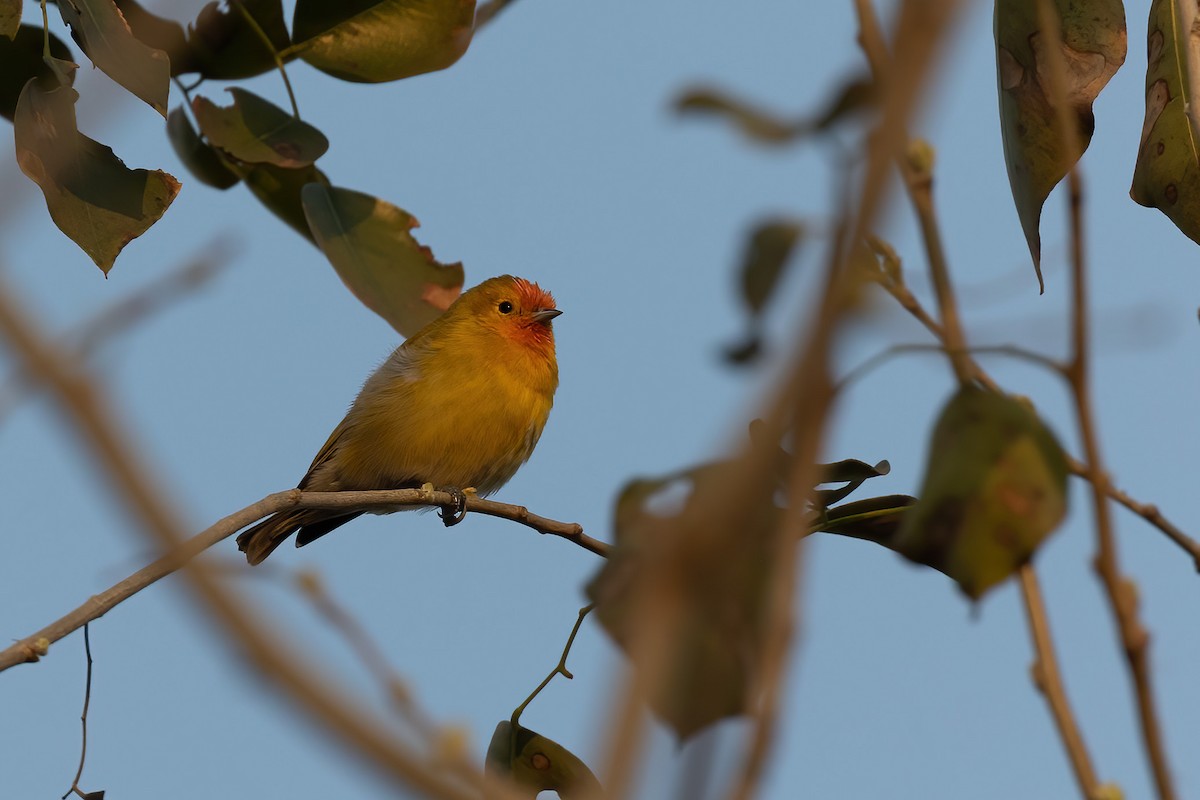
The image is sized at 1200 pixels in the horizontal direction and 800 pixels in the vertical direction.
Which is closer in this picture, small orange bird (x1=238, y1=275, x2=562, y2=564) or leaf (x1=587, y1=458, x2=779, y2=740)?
leaf (x1=587, y1=458, x2=779, y2=740)

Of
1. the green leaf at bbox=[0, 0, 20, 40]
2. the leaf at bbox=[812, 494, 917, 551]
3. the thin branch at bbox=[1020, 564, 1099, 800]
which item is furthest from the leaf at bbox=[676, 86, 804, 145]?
the green leaf at bbox=[0, 0, 20, 40]

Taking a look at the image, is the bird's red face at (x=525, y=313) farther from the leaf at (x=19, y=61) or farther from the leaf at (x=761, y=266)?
the leaf at (x=761, y=266)

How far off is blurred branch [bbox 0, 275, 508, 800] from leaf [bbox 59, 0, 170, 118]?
231 cm

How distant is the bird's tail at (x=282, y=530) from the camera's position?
6.86 meters

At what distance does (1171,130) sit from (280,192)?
2677 millimetres

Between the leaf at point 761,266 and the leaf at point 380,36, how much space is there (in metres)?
2.77

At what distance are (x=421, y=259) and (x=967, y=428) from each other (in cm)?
307

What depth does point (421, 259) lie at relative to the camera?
4391mm

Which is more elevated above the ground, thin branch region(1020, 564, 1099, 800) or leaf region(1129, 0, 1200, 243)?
leaf region(1129, 0, 1200, 243)

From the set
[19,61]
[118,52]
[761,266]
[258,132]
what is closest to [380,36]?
[258,132]

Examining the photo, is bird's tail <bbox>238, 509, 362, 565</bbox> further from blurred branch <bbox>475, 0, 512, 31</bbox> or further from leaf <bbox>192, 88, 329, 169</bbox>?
blurred branch <bbox>475, 0, 512, 31</bbox>

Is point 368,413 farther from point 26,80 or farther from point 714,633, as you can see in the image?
point 714,633

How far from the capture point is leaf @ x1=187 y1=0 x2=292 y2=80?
Result: 4211 millimetres

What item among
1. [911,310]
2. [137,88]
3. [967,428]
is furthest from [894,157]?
[137,88]
